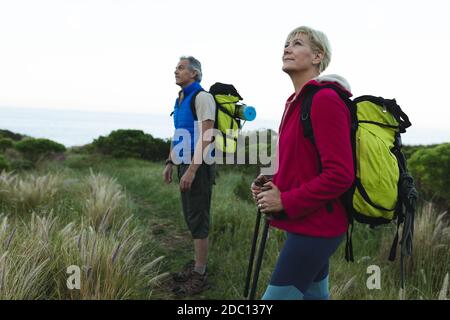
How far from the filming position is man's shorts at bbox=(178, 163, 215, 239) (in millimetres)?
3588

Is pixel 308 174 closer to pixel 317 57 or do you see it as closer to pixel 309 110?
pixel 309 110

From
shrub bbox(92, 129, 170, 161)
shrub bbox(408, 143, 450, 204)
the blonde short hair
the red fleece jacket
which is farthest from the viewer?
shrub bbox(92, 129, 170, 161)

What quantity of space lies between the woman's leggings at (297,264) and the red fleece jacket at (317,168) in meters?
0.05

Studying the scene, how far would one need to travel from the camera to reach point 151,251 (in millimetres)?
4734

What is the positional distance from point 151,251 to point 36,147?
1247cm

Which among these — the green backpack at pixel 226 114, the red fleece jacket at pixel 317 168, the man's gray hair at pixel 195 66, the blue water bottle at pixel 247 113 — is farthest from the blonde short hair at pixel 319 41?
the man's gray hair at pixel 195 66

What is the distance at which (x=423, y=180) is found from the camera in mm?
6422

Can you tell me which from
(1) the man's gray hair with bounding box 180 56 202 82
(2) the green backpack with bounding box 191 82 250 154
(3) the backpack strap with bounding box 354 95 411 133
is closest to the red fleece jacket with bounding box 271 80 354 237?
(3) the backpack strap with bounding box 354 95 411 133

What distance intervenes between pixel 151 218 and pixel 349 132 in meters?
5.50

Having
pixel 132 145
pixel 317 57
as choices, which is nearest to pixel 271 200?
pixel 317 57

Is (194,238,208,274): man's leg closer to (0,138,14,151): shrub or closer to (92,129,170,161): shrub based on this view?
(92,129,170,161): shrub

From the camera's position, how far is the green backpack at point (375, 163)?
1.74m
